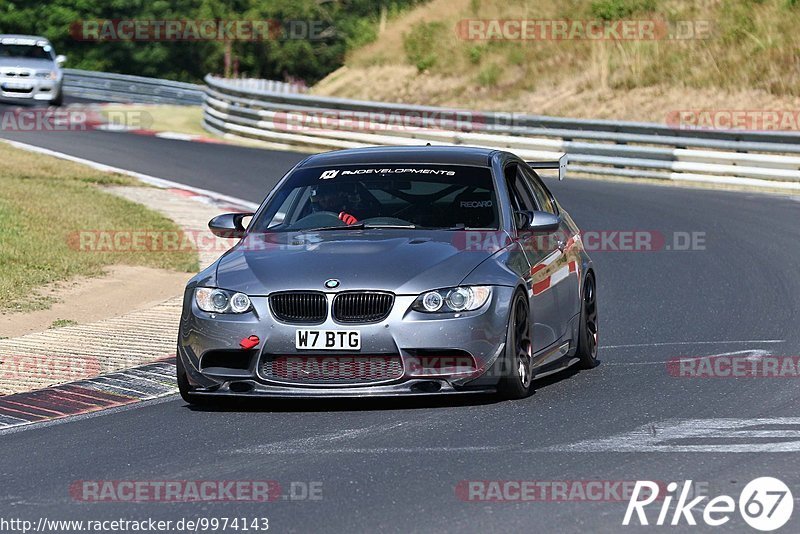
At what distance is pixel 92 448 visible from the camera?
7.95 metres

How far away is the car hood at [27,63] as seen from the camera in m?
37.2

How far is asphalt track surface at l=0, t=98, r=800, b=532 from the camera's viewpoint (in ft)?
20.7

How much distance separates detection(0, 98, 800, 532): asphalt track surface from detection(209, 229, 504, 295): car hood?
0.73 metres

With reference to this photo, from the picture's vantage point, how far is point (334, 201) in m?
9.84

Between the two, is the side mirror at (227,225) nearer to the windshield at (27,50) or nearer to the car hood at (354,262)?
the car hood at (354,262)

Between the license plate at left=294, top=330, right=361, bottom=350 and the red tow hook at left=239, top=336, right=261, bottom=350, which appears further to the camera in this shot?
the red tow hook at left=239, top=336, right=261, bottom=350

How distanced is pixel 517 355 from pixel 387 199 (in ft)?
5.08

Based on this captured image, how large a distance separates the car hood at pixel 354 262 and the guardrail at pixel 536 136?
1581cm

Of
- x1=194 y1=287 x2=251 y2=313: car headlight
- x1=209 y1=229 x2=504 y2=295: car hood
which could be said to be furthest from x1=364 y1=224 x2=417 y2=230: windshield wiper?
x1=194 y1=287 x2=251 y2=313: car headlight

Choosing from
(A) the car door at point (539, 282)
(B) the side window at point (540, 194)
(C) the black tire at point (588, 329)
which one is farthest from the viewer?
(B) the side window at point (540, 194)

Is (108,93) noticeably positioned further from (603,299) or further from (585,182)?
(603,299)
